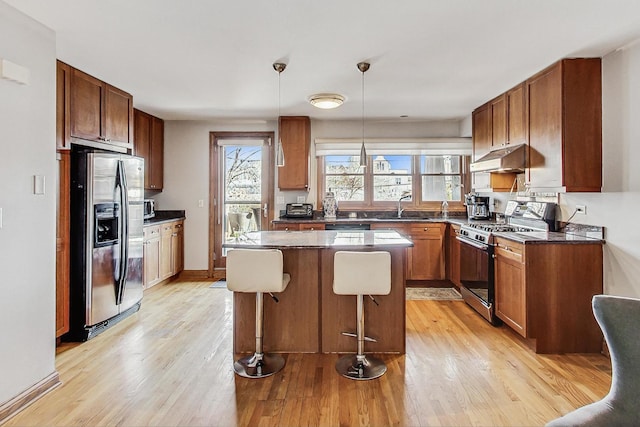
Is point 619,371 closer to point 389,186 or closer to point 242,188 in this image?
point 389,186

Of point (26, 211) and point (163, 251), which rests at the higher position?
point (26, 211)

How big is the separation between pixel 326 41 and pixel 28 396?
288 cm

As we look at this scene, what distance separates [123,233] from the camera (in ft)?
11.4

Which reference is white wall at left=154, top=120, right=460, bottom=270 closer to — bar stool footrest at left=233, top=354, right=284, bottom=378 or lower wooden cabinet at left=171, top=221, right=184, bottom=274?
lower wooden cabinet at left=171, top=221, right=184, bottom=274

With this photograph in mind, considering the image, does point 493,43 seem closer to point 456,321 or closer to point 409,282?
point 456,321

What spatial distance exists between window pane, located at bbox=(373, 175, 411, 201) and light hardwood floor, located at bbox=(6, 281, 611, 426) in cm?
250

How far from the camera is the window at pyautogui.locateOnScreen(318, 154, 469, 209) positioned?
17.8 ft

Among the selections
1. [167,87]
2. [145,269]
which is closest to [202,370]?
[145,269]

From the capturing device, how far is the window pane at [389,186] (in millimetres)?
5465

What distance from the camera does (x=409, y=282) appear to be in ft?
16.3

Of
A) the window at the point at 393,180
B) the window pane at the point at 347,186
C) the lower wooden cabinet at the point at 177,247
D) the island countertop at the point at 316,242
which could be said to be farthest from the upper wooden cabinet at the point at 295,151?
the island countertop at the point at 316,242

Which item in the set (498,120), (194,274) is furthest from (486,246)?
(194,274)

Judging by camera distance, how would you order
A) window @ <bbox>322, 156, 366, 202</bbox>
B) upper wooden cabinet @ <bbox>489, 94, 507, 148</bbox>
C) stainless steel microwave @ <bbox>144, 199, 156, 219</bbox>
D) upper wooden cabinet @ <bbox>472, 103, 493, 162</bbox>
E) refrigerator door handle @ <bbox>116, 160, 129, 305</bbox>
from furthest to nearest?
window @ <bbox>322, 156, 366, 202</bbox> → stainless steel microwave @ <bbox>144, 199, 156, 219</bbox> → upper wooden cabinet @ <bbox>472, 103, 493, 162</bbox> → upper wooden cabinet @ <bbox>489, 94, 507, 148</bbox> → refrigerator door handle @ <bbox>116, 160, 129, 305</bbox>

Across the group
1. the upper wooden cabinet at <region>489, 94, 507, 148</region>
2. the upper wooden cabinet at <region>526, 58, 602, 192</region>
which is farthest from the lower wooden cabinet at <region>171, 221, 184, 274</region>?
the upper wooden cabinet at <region>526, 58, 602, 192</region>
